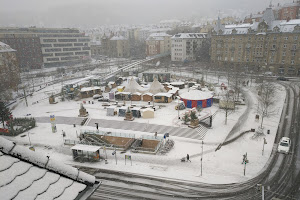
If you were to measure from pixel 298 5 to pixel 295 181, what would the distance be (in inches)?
3926

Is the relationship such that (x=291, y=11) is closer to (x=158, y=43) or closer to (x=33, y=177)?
(x=158, y=43)

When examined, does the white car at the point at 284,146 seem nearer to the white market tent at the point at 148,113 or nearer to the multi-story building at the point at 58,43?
the white market tent at the point at 148,113

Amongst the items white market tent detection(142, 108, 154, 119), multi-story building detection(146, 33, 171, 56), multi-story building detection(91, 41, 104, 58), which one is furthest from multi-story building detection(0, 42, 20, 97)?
multi-story building detection(91, 41, 104, 58)

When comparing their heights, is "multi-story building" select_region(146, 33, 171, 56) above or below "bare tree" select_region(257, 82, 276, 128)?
above

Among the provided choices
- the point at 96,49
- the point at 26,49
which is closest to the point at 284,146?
the point at 26,49

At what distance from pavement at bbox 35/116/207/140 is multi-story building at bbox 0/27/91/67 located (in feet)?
224

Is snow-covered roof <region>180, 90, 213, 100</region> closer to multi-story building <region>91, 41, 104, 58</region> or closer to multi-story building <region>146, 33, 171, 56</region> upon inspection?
multi-story building <region>146, 33, 171, 56</region>

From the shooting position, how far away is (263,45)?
6356 centimetres

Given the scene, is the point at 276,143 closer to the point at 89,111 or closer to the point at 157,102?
the point at 157,102

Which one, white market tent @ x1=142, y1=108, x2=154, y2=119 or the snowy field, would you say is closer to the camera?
the snowy field

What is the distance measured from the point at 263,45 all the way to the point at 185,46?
3405 cm

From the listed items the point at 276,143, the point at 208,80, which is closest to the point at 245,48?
the point at 208,80

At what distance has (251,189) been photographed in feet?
60.6

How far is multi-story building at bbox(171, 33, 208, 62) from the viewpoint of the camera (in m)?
91.3
